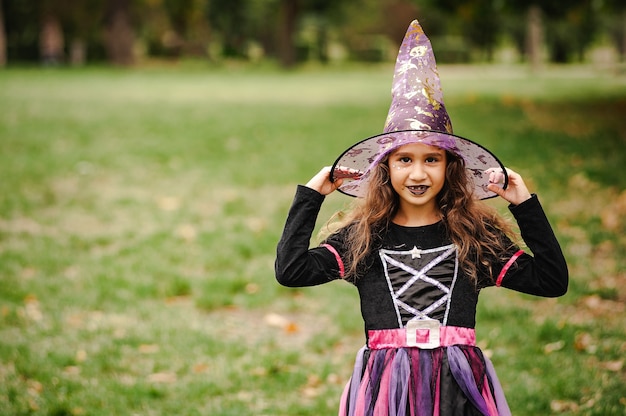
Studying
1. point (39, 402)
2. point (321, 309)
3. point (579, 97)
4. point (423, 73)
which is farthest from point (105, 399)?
point (579, 97)

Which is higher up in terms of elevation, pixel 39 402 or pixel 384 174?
pixel 384 174

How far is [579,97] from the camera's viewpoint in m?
17.6

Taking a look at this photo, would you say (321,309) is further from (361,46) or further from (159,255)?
(361,46)

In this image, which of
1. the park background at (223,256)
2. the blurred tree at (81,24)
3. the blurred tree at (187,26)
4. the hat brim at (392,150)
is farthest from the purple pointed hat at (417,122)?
the blurred tree at (187,26)

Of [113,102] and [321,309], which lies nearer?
[321,309]

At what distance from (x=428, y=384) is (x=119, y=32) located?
36.2m

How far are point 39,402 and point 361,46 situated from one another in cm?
5171

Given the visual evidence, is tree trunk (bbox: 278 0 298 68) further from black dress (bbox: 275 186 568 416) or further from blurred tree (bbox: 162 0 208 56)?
black dress (bbox: 275 186 568 416)

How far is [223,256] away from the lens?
623 centimetres

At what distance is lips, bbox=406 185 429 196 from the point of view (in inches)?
92.9

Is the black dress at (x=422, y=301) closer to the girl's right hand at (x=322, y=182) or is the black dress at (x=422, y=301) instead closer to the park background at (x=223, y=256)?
the girl's right hand at (x=322, y=182)

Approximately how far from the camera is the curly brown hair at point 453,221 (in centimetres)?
239

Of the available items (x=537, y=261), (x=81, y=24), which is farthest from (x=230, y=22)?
(x=537, y=261)

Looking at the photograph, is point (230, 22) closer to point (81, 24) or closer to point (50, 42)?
point (81, 24)
